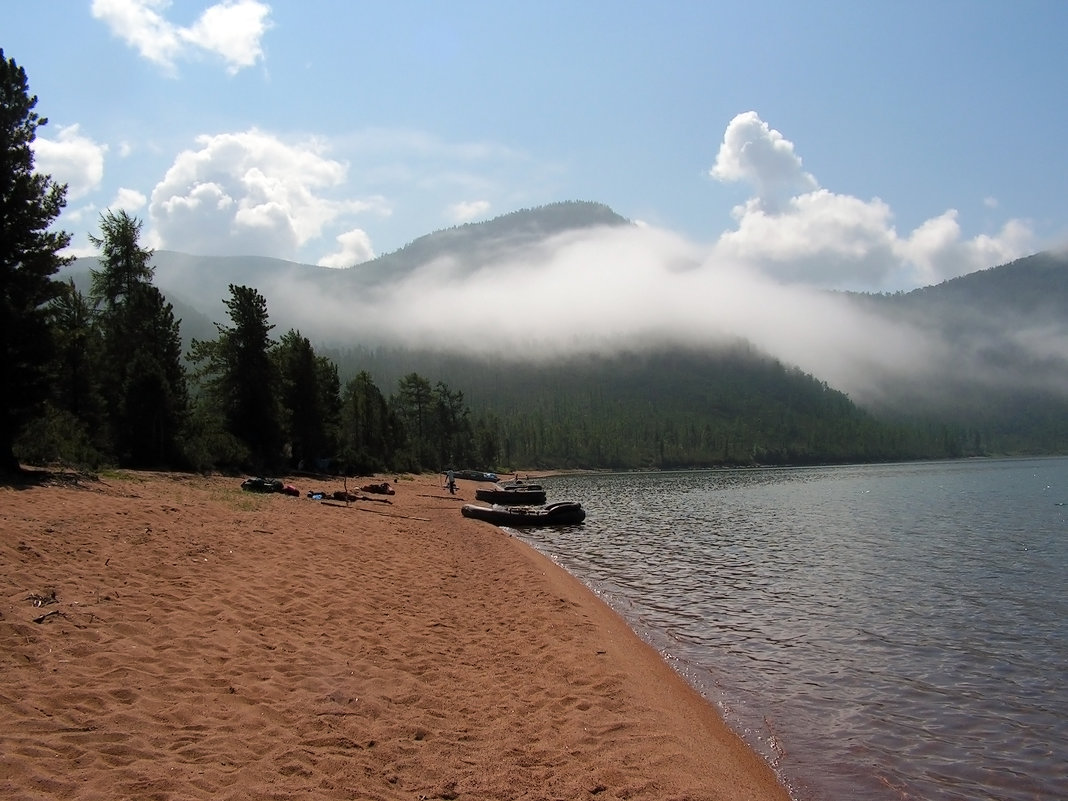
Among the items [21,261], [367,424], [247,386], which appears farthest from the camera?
[367,424]

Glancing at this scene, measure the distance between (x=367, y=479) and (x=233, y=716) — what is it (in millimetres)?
51963

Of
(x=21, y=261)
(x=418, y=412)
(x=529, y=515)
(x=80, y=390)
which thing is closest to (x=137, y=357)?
(x=80, y=390)

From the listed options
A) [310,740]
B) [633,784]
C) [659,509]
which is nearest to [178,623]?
[310,740]

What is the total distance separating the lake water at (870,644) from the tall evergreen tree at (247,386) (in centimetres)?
2547

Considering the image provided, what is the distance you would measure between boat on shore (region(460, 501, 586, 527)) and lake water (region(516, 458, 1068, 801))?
13.4 feet

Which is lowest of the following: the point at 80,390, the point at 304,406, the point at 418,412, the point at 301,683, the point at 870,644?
the point at 870,644

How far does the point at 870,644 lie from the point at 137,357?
40.7 m

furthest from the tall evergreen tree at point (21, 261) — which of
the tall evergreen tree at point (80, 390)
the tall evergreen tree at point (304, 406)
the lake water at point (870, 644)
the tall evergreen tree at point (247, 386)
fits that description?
the tall evergreen tree at point (304, 406)

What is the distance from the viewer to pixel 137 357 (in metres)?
39.4

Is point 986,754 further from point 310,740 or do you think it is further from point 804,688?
point 310,740

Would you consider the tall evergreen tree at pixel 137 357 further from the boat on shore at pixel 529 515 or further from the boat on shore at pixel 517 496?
the boat on shore at pixel 517 496

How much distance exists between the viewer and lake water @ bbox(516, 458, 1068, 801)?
934 centimetres

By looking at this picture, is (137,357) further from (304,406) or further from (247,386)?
(304,406)

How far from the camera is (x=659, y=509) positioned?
53.8 metres
